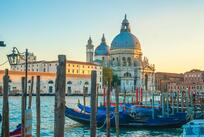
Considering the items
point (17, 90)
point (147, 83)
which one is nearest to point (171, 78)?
point (147, 83)

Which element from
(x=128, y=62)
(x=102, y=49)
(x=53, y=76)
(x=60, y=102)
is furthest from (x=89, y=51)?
(x=60, y=102)

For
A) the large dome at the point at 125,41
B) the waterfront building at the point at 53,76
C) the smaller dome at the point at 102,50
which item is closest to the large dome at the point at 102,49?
the smaller dome at the point at 102,50

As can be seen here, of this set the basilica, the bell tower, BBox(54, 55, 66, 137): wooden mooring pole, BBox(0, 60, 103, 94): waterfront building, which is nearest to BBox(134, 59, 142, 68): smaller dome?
Result: the basilica

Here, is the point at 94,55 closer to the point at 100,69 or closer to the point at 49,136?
the point at 100,69

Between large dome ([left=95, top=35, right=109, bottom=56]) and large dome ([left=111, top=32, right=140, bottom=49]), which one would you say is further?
large dome ([left=95, top=35, right=109, bottom=56])

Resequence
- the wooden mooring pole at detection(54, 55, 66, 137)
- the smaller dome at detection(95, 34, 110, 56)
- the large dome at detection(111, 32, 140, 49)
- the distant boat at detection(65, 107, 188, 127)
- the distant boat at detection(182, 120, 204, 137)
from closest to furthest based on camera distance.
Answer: the wooden mooring pole at detection(54, 55, 66, 137), the distant boat at detection(182, 120, 204, 137), the distant boat at detection(65, 107, 188, 127), the large dome at detection(111, 32, 140, 49), the smaller dome at detection(95, 34, 110, 56)

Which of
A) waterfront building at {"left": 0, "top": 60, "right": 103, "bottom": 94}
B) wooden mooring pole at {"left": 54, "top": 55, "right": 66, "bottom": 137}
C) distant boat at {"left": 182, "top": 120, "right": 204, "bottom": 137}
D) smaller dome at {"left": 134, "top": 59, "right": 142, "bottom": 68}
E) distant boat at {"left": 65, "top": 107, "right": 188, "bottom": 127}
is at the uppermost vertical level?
smaller dome at {"left": 134, "top": 59, "right": 142, "bottom": 68}

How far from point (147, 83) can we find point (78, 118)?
5867 cm

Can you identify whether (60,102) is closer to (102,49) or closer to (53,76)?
(53,76)

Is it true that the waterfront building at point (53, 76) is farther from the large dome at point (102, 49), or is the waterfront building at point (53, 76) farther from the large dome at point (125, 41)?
the large dome at point (102, 49)

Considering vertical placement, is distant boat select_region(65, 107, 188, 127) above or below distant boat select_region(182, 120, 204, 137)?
below

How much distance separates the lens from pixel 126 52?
6994cm

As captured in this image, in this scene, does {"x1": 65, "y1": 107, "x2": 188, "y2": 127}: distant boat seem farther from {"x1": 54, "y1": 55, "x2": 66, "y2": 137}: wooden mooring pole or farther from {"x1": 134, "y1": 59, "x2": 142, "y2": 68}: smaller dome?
{"x1": 134, "y1": 59, "x2": 142, "y2": 68}: smaller dome

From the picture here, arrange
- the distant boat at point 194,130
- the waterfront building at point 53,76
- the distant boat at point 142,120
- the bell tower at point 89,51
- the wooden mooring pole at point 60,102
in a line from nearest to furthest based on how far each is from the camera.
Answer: the wooden mooring pole at point 60,102
the distant boat at point 194,130
the distant boat at point 142,120
the waterfront building at point 53,76
the bell tower at point 89,51
